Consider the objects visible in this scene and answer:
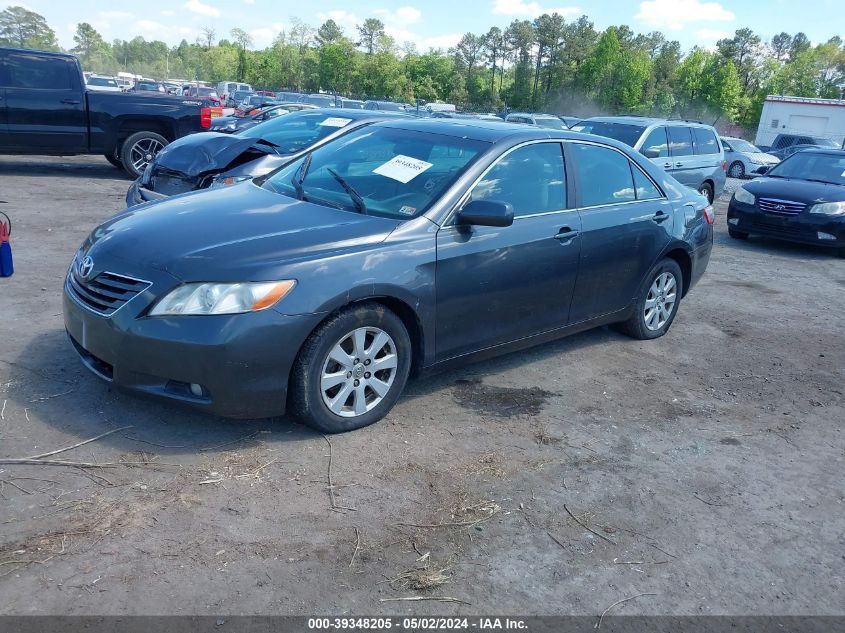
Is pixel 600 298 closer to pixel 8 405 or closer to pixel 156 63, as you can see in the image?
pixel 8 405

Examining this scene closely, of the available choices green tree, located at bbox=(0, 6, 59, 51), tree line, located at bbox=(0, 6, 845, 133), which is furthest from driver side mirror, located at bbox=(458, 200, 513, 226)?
green tree, located at bbox=(0, 6, 59, 51)

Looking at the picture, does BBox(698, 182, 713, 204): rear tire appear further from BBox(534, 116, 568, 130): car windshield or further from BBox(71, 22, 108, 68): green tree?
BBox(71, 22, 108, 68): green tree

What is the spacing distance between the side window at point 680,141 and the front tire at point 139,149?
8878 millimetres

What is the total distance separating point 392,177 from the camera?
489cm

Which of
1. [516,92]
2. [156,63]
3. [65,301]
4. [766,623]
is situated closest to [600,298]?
[766,623]

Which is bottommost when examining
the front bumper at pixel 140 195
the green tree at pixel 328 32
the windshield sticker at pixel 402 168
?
the front bumper at pixel 140 195

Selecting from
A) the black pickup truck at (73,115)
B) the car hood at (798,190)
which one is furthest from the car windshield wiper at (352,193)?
the black pickup truck at (73,115)

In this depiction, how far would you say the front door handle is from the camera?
17.0 ft

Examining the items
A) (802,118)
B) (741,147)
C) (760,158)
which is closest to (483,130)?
(760,158)

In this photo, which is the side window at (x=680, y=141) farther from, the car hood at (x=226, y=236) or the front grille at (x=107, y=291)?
the front grille at (x=107, y=291)

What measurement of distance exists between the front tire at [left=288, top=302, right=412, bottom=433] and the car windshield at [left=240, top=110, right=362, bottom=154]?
586cm

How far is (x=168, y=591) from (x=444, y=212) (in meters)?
2.56

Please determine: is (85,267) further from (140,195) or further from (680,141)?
(680,141)

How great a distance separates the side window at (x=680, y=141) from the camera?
13719 millimetres
